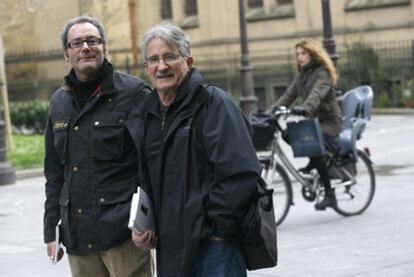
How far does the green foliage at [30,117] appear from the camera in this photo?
28.0 metres

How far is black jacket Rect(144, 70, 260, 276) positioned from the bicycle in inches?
242

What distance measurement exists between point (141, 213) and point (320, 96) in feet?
22.3

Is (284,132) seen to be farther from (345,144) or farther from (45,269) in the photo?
(45,269)

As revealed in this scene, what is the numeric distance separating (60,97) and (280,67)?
32.0 metres

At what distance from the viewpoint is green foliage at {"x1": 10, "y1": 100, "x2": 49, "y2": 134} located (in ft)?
91.7

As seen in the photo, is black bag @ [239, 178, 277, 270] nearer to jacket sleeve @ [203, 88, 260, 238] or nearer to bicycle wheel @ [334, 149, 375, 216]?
jacket sleeve @ [203, 88, 260, 238]

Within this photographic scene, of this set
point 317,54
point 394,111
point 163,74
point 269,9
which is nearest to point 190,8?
point 269,9

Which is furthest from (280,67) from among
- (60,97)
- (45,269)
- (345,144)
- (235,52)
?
(60,97)

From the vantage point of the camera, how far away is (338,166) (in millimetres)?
12141

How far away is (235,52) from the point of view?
133ft

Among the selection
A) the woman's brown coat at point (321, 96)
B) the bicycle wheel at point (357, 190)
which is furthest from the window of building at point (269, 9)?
the woman's brown coat at point (321, 96)

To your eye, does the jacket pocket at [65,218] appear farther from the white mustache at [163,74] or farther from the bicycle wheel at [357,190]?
the bicycle wheel at [357,190]

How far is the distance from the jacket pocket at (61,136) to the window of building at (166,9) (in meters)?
38.8

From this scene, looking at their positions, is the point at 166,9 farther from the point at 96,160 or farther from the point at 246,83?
the point at 96,160
